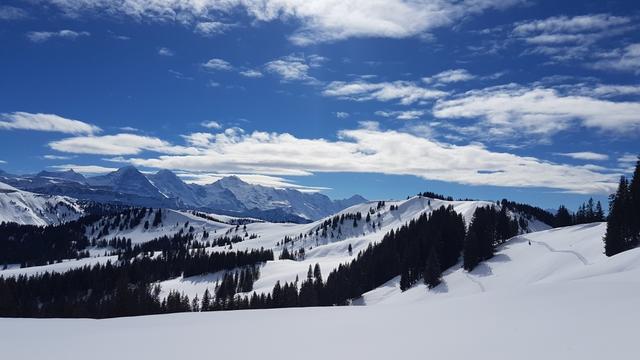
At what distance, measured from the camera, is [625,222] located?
68312mm

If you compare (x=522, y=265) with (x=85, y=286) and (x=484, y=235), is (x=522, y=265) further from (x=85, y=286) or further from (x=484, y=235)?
(x=85, y=286)

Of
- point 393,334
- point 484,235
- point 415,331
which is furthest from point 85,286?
point 415,331

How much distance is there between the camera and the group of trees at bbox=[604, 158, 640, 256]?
66069 millimetres

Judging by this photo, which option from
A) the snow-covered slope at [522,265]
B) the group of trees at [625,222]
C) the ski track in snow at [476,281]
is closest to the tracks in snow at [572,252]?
the snow-covered slope at [522,265]

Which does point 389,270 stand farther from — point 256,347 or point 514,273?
point 256,347

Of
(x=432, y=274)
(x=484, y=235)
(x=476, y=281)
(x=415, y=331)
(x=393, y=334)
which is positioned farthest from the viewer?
(x=484, y=235)

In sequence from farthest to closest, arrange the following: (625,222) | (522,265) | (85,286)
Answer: (85,286) → (522,265) → (625,222)

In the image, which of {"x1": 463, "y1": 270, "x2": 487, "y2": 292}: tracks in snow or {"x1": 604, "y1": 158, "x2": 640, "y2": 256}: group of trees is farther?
{"x1": 463, "y1": 270, "x2": 487, "y2": 292}: tracks in snow

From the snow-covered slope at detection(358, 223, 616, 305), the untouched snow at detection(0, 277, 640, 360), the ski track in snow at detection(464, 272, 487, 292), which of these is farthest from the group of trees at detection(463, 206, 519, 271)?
the untouched snow at detection(0, 277, 640, 360)

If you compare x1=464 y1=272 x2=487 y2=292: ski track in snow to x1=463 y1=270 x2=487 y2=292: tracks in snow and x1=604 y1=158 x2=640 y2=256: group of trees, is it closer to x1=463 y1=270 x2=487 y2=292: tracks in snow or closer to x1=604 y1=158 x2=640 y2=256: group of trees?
x1=463 y1=270 x2=487 y2=292: tracks in snow

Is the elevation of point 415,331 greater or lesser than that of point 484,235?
greater

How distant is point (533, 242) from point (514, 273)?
2589 cm

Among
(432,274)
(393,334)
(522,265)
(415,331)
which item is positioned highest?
(415,331)

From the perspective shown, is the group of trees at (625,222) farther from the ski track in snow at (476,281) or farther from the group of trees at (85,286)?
the group of trees at (85,286)
